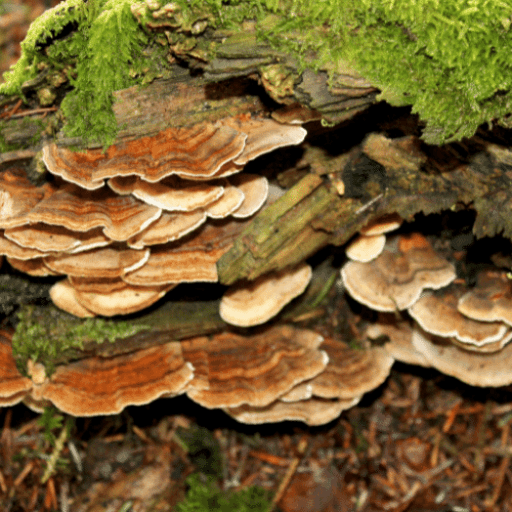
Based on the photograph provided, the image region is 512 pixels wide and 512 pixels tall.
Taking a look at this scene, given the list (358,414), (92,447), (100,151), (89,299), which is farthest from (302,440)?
(100,151)

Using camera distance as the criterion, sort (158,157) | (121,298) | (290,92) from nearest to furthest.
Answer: (290,92)
(158,157)
(121,298)

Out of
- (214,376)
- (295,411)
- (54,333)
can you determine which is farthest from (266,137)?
(295,411)

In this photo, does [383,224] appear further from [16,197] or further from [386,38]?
[16,197]

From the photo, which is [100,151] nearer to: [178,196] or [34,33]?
[178,196]

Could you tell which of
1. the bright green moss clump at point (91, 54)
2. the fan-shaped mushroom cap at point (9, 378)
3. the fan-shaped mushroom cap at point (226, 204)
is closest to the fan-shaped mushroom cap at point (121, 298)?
the fan-shaped mushroom cap at point (226, 204)

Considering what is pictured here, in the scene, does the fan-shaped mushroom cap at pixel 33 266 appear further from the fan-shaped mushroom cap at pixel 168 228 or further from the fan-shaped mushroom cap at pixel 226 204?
the fan-shaped mushroom cap at pixel 226 204

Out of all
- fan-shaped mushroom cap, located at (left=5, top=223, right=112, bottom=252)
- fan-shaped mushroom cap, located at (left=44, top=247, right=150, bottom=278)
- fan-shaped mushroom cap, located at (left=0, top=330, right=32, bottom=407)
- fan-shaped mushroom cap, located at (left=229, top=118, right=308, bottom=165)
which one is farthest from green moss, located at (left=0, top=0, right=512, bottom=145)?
fan-shaped mushroom cap, located at (left=0, top=330, right=32, bottom=407)
